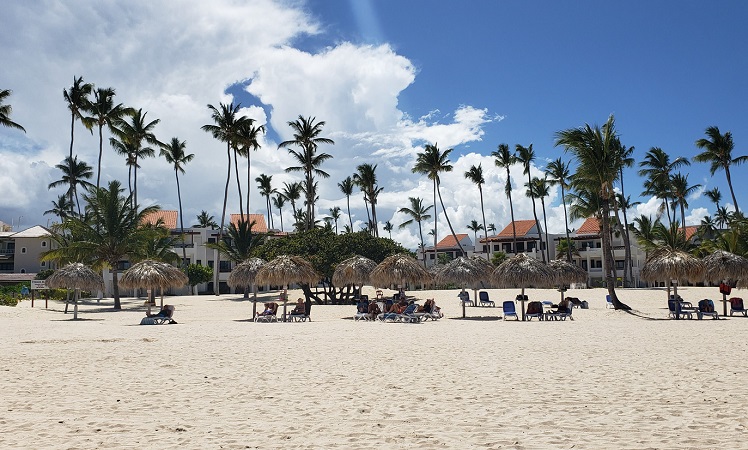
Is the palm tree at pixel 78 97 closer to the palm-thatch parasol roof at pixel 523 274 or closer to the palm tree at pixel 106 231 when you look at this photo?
the palm tree at pixel 106 231

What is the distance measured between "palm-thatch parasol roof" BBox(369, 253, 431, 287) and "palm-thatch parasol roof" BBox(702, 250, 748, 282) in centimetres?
1176

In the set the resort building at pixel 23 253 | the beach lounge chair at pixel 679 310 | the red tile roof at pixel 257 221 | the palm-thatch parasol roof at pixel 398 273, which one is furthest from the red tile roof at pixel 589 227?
the resort building at pixel 23 253

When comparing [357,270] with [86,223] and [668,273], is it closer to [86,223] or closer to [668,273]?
[668,273]

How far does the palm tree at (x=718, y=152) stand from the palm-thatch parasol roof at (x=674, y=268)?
2383 cm

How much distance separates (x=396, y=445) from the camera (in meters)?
5.51

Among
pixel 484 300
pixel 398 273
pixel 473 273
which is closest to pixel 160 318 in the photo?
pixel 398 273

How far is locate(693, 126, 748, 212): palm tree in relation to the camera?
42281mm

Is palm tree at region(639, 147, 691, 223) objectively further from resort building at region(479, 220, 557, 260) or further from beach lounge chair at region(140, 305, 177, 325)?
beach lounge chair at region(140, 305, 177, 325)

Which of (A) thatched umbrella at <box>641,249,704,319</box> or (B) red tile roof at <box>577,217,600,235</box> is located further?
(B) red tile roof at <box>577,217,600,235</box>

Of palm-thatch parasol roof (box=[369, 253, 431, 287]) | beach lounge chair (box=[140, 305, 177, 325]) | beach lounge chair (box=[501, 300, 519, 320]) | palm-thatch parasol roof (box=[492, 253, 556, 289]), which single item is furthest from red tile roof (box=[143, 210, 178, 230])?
beach lounge chair (box=[501, 300, 519, 320])

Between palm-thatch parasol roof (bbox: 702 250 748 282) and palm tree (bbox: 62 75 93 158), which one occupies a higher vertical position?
palm tree (bbox: 62 75 93 158)

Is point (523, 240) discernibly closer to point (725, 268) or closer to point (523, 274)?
point (725, 268)

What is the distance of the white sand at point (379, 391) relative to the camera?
19.0 ft

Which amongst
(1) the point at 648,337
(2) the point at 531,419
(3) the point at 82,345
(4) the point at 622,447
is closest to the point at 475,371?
(2) the point at 531,419
